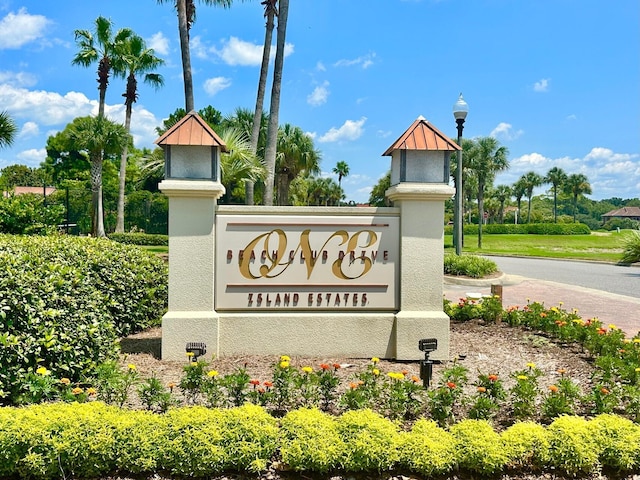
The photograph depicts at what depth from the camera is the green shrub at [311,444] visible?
297 centimetres

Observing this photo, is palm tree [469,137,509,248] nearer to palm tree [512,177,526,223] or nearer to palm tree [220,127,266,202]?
palm tree [220,127,266,202]

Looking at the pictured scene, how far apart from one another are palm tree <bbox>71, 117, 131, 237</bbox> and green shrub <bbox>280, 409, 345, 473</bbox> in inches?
895

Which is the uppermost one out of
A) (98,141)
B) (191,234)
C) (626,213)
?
(98,141)

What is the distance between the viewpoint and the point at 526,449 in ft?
10.2

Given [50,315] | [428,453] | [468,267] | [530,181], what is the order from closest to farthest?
[428,453]
[50,315]
[468,267]
[530,181]

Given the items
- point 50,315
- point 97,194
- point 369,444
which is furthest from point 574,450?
point 97,194

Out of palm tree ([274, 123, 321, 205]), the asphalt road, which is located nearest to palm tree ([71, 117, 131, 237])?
palm tree ([274, 123, 321, 205])

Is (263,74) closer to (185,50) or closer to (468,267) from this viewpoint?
(185,50)

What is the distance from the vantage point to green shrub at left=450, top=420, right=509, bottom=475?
302cm

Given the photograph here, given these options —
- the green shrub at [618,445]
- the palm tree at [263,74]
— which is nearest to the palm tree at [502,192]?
the palm tree at [263,74]

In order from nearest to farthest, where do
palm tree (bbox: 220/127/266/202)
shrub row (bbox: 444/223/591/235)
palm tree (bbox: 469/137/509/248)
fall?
palm tree (bbox: 220/127/266/202) → palm tree (bbox: 469/137/509/248) → shrub row (bbox: 444/223/591/235)

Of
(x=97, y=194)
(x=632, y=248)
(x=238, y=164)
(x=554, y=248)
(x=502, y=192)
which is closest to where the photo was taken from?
(x=238, y=164)

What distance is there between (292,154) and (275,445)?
27.6m

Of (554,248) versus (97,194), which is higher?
(97,194)
